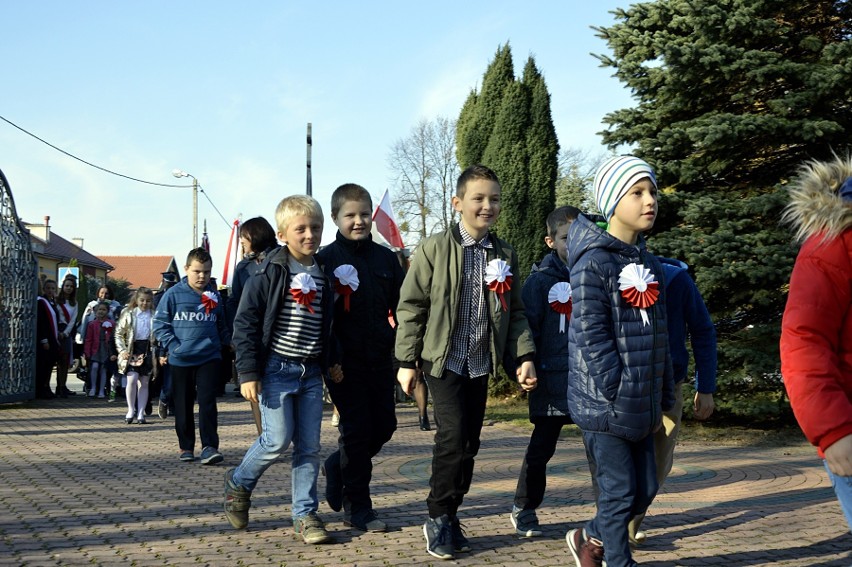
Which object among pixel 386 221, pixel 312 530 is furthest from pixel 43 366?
pixel 312 530

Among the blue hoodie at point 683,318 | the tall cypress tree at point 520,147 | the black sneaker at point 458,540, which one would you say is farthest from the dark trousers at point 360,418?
the tall cypress tree at point 520,147

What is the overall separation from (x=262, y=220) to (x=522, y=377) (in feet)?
12.8

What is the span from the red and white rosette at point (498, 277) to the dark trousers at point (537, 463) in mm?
866

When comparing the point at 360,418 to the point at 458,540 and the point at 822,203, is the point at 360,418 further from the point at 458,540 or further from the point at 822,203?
the point at 822,203

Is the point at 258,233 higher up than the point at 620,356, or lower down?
higher up

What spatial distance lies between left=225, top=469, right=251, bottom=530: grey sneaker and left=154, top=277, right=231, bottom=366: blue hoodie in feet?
10.2

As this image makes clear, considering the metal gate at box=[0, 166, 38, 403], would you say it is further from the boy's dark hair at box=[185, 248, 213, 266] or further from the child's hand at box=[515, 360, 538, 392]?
the child's hand at box=[515, 360, 538, 392]

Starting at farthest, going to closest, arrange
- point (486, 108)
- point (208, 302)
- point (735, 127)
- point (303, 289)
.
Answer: point (486, 108)
point (735, 127)
point (208, 302)
point (303, 289)

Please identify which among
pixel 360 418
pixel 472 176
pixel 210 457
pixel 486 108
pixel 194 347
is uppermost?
pixel 486 108

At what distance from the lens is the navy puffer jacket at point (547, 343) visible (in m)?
5.45

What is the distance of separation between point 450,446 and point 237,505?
147cm

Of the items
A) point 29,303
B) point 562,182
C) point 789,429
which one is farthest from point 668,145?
point 562,182

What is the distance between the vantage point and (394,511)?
6.23m

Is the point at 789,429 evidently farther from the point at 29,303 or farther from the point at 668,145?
the point at 29,303
